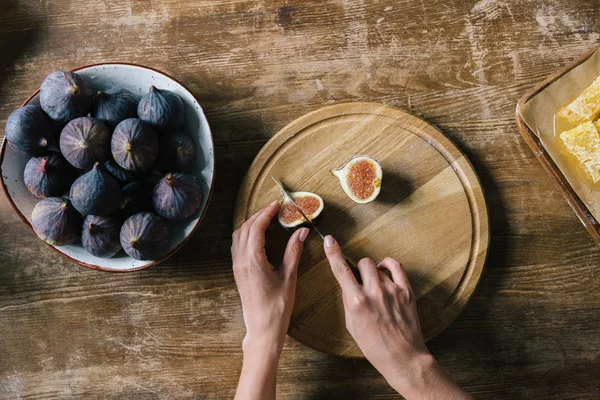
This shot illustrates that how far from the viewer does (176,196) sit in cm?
173

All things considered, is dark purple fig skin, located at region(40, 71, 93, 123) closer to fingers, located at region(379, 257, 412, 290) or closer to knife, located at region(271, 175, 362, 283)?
knife, located at region(271, 175, 362, 283)

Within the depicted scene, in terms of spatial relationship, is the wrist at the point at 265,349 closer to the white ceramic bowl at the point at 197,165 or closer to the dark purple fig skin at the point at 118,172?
the white ceramic bowl at the point at 197,165

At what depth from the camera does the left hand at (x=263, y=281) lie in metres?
1.91

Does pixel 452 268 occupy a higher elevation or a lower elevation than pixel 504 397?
higher

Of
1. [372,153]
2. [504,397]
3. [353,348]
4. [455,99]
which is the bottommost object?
[504,397]

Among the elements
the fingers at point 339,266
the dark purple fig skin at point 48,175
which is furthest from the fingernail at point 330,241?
the dark purple fig skin at point 48,175

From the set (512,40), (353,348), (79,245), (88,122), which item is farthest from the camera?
(512,40)

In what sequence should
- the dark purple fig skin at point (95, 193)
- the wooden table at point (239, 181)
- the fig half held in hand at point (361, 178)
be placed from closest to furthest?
1. the dark purple fig skin at point (95, 193)
2. the fig half held in hand at point (361, 178)
3. the wooden table at point (239, 181)

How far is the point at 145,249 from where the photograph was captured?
1.73m

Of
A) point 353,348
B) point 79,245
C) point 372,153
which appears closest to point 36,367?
point 79,245

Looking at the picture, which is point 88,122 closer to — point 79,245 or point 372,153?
point 79,245

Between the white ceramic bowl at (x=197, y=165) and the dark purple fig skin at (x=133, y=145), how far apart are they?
0.22 meters

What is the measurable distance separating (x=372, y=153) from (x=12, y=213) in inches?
59.8

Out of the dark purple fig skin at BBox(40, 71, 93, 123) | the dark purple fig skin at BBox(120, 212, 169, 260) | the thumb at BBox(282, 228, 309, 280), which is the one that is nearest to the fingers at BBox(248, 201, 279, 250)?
the thumb at BBox(282, 228, 309, 280)
